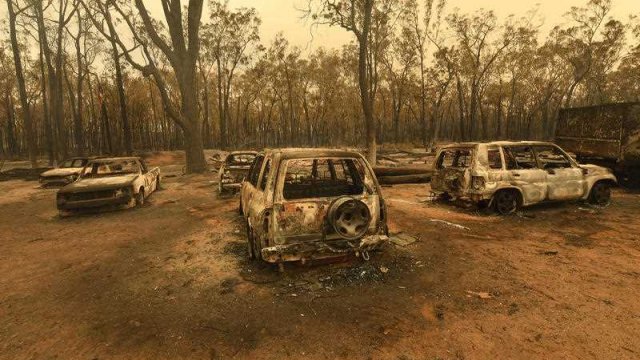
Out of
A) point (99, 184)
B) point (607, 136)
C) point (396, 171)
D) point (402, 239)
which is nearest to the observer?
point (402, 239)

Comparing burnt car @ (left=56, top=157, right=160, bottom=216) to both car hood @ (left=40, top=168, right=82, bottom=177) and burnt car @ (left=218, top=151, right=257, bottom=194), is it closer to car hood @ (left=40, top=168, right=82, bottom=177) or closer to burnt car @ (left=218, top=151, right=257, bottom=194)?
burnt car @ (left=218, top=151, right=257, bottom=194)

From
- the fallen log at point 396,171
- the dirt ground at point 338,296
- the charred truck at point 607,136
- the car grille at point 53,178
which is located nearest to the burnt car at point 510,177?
the dirt ground at point 338,296

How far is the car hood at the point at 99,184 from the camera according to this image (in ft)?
29.7

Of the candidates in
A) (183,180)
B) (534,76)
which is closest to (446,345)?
(183,180)

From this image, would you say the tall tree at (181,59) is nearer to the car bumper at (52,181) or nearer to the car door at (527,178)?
the car bumper at (52,181)

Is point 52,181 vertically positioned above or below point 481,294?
above

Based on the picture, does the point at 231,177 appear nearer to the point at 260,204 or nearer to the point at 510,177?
the point at 260,204

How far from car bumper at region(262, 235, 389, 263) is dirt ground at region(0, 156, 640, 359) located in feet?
1.16

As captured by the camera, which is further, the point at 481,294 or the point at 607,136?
the point at 607,136

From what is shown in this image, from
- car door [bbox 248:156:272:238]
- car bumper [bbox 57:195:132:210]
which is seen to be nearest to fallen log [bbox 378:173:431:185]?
car door [bbox 248:156:272:238]

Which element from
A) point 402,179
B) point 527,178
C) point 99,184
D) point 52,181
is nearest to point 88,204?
point 99,184

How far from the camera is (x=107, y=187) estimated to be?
362 inches

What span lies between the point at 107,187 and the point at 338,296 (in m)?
7.48

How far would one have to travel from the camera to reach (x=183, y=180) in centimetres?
1630
